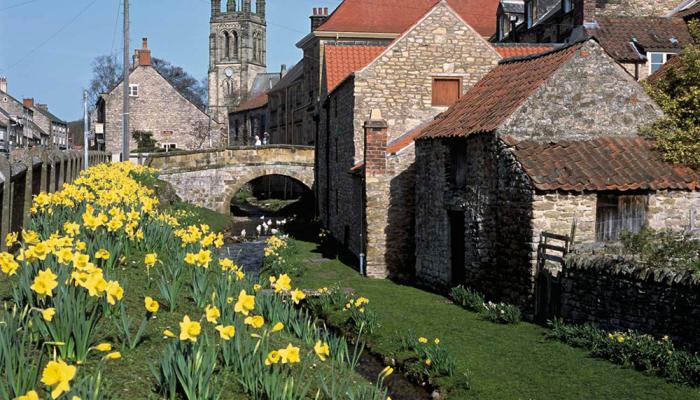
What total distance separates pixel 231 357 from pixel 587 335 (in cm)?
769

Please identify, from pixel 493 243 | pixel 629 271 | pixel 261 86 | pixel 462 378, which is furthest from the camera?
pixel 261 86

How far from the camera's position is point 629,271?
12.4 m

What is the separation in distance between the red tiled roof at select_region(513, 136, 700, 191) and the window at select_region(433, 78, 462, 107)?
32.4 feet

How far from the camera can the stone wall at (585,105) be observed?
15992mm

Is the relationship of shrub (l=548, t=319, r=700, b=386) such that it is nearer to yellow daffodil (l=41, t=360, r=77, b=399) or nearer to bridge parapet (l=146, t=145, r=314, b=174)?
yellow daffodil (l=41, t=360, r=77, b=399)

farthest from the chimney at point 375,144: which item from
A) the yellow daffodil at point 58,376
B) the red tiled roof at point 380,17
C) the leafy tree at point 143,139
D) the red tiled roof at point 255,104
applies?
the red tiled roof at point 255,104

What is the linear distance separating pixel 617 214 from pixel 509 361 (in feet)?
15.5

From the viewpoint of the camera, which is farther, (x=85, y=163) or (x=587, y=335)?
(x=85, y=163)

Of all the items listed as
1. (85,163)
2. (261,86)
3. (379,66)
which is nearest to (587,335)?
(379,66)

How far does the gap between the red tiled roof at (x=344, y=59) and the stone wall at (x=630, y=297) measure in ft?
62.7

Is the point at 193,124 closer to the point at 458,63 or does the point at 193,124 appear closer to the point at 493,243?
the point at 458,63

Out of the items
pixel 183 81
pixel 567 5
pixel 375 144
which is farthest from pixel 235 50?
pixel 375 144

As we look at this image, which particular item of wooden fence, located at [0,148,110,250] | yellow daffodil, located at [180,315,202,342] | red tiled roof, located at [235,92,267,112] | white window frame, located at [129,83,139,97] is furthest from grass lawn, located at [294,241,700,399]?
red tiled roof, located at [235,92,267,112]

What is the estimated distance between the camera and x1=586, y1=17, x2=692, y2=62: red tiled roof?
28703 mm
